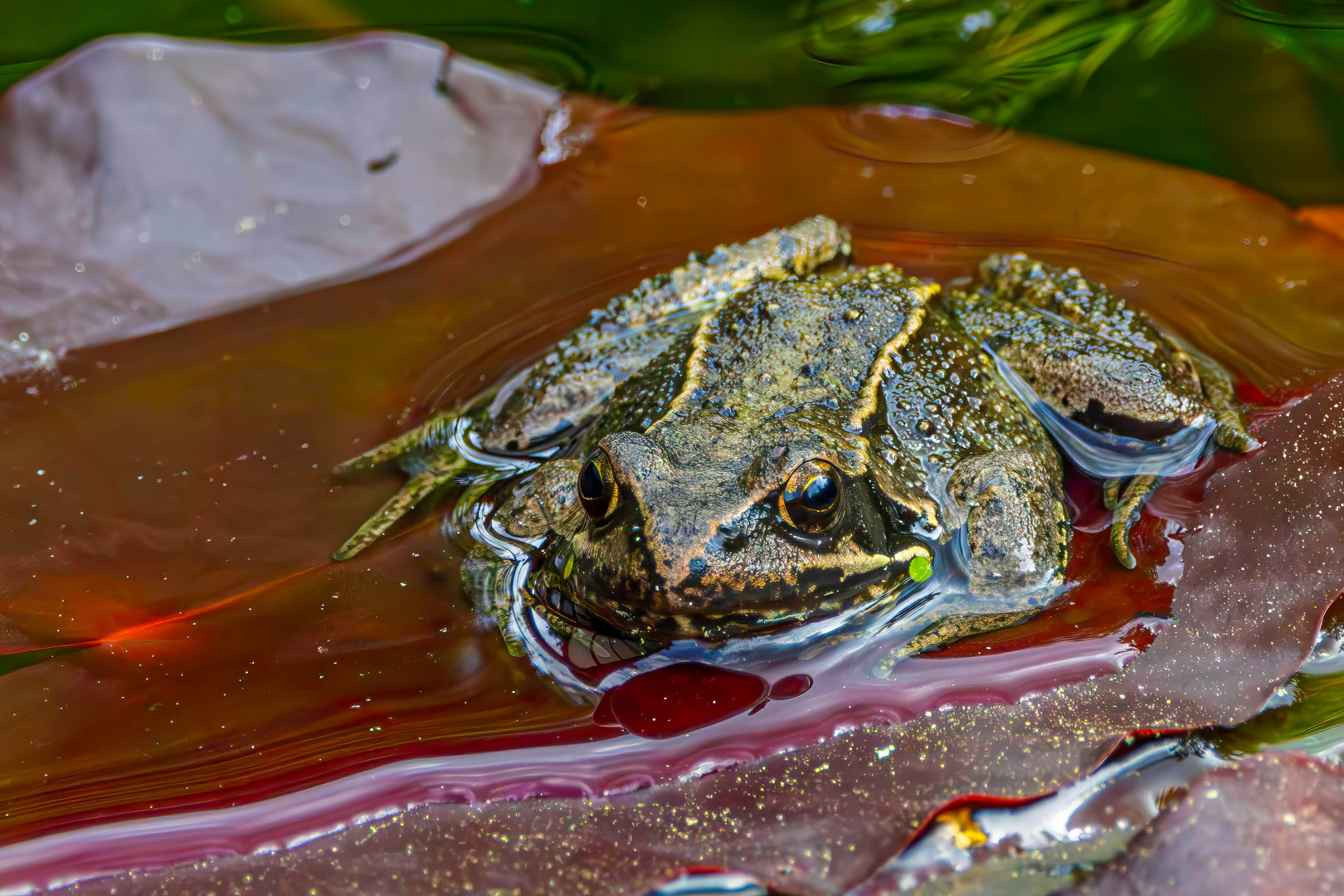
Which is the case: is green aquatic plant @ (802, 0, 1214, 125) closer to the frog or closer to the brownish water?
the brownish water

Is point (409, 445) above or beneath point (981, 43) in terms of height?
beneath

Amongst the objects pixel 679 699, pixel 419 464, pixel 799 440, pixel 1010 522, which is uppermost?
pixel 419 464

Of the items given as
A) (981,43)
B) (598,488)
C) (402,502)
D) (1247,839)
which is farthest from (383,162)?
(1247,839)

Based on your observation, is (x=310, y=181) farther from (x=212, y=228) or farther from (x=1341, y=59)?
(x=1341, y=59)

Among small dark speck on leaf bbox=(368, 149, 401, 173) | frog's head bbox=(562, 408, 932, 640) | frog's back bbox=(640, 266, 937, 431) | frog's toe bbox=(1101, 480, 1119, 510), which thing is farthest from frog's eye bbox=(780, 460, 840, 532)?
small dark speck on leaf bbox=(368, 149, 401, 173)

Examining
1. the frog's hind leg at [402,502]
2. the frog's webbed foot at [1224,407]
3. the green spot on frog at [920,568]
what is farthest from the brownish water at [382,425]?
the green spot on frog at [920,568]

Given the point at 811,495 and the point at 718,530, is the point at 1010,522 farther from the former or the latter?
the point at 718,530

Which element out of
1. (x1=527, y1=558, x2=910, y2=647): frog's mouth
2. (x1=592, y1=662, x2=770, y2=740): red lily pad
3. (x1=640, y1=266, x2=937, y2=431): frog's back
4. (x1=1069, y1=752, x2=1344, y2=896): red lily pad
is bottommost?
(x1=1069, y1=752, x2=1344, y2=896): red lily pad

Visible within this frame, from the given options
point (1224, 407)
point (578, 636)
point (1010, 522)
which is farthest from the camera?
point (1224, 407)
